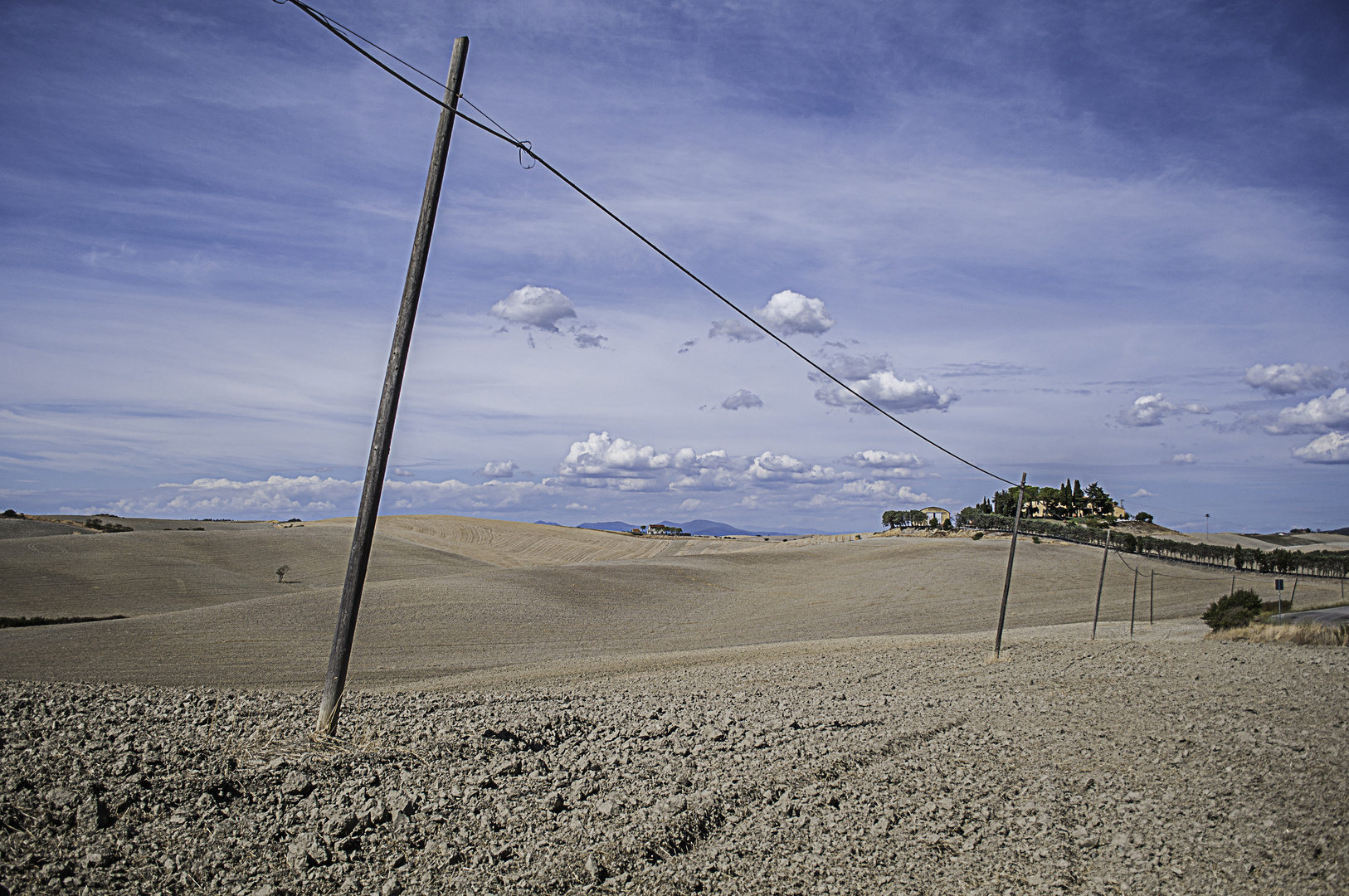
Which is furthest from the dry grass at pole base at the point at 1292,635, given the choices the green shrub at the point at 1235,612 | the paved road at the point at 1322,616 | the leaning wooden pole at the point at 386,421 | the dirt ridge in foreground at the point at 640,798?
the leaning wooden pole at the point at 386,421

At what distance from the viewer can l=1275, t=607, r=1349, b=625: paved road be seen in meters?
31.1

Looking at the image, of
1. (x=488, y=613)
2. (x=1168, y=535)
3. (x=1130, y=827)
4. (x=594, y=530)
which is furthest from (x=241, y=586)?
(x=1168, y=535)

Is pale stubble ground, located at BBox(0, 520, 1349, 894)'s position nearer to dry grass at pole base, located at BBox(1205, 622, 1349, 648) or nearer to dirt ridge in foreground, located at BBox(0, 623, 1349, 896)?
dirt ridge in foreground, located at BBox(0, 623, 1349, 896)

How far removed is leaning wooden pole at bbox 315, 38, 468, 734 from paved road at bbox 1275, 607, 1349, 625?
35.7 m

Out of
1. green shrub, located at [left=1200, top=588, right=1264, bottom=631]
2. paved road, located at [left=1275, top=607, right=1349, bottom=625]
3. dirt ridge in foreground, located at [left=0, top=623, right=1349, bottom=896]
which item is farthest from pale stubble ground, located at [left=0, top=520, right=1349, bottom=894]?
paved road, located at [left=1275, top=607, right=1349, bottom=625]

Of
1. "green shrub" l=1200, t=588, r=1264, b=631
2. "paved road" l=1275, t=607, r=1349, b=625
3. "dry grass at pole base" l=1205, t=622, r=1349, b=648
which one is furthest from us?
"paved road" l=1275, t=607, r=1349, b=625

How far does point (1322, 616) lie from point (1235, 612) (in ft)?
25.3

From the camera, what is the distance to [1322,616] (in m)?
34.4

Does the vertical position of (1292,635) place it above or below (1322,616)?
below

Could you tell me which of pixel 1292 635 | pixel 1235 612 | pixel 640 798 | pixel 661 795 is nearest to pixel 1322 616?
pixel 1235 612

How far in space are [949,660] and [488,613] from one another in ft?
67.2

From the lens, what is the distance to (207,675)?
19.2 metres

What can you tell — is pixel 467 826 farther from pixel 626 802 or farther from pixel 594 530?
pixel 594 530

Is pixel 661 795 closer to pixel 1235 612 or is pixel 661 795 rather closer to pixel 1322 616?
pixel 1235 612
